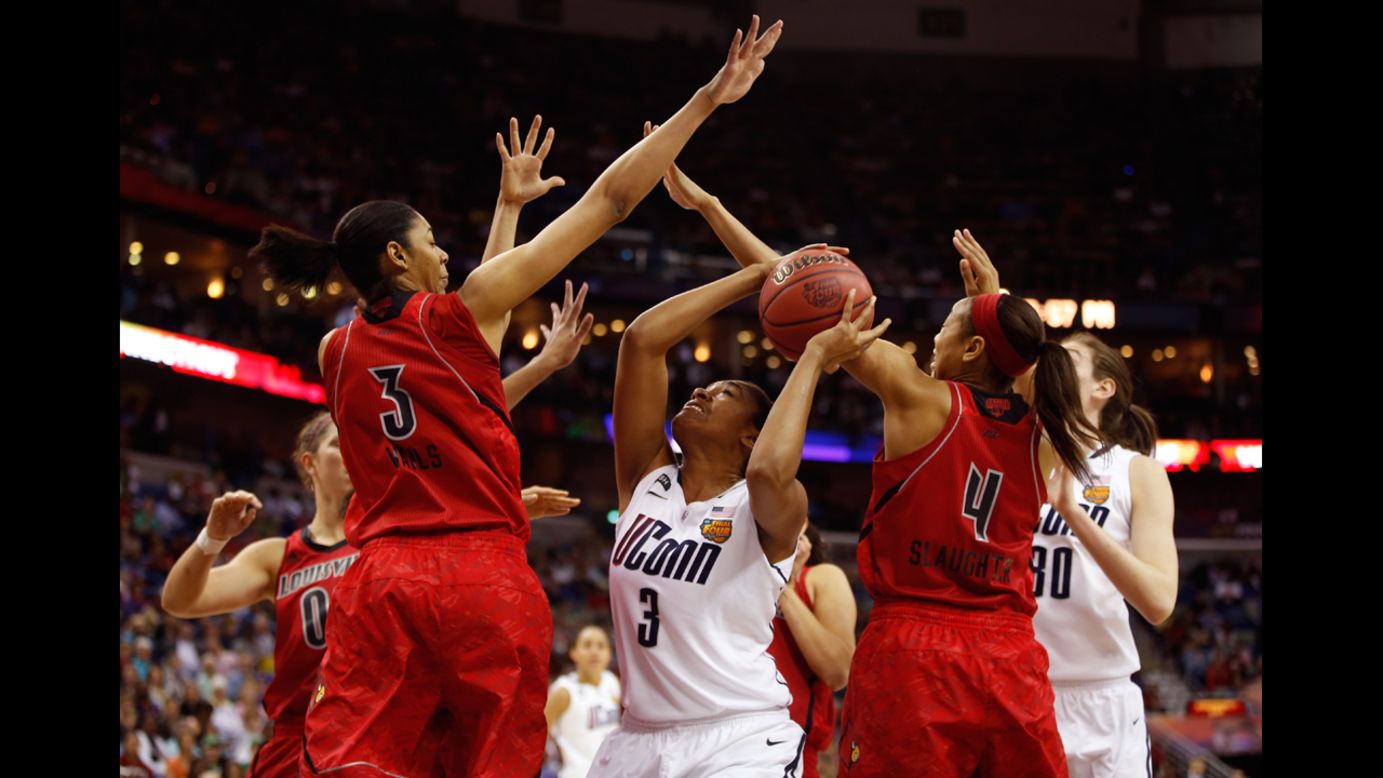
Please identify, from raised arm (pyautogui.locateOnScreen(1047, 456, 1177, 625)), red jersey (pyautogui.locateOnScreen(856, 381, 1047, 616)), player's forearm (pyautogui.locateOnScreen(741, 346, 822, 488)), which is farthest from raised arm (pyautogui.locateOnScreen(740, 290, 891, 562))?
raised arm (pyautogui.locateOnScreen(1047, 456, 1177, 625))

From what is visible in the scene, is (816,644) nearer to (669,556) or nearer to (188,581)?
(669,556)

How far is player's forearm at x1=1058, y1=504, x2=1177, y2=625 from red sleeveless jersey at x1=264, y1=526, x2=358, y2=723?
2545mm

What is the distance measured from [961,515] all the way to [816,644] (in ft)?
3.46

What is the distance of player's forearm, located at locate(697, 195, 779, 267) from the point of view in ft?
14.9

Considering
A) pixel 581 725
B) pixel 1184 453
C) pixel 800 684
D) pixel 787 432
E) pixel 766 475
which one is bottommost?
pixel 581 725

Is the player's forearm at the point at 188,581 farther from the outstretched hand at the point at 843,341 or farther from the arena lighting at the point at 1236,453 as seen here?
the arena lighting at the point at 1236,453

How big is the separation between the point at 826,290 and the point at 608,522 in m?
20.4

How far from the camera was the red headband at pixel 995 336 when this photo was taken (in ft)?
13.3

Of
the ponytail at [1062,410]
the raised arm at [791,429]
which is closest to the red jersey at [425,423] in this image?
the raised arm at [791,429]

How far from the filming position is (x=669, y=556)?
4098mm

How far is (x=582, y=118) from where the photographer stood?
28547 millimetres

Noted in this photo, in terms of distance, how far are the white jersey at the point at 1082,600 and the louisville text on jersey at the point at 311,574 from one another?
2.52 metres

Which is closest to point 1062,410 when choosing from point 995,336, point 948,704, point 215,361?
point 995,336

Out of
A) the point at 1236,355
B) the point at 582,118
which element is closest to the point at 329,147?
the point at 582,118
